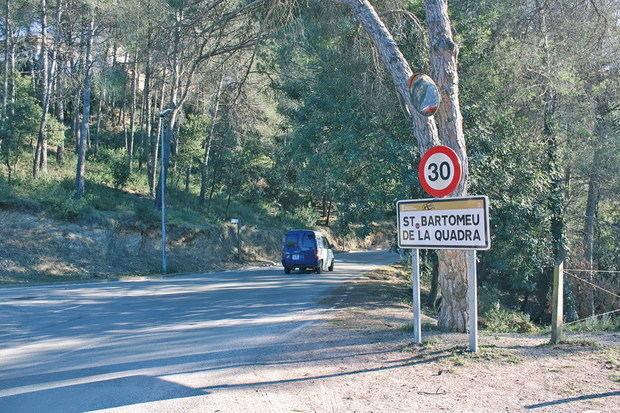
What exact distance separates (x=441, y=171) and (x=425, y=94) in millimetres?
1258

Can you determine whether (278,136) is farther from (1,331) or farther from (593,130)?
(1,331)

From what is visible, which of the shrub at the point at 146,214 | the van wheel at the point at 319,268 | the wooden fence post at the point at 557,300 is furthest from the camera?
the shrub at the point at 146,214

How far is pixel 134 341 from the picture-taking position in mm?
9164

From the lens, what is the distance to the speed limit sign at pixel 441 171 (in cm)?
711

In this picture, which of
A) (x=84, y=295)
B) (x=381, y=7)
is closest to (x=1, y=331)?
(x=84, y=295)

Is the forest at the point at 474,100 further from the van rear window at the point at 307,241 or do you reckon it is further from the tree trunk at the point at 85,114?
the van rear window at the point at 307,241

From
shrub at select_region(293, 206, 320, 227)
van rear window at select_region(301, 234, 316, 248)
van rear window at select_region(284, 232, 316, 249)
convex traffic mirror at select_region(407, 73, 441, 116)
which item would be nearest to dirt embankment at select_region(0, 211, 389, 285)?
van rear window at select_region(284, 232, 316, 249)

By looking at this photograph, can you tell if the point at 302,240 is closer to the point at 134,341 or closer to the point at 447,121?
the point at 134,341

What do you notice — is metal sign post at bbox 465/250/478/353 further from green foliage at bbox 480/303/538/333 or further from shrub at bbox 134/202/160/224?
shrub at bbox 134/202/160/224

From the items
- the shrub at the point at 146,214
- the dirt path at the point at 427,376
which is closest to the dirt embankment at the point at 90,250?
the shrub at the point at 146,214

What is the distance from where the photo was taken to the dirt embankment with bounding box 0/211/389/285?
23.7 m

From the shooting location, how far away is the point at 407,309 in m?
13.3

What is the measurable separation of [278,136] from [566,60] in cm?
2189

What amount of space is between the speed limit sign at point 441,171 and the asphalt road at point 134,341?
3.33 meters
